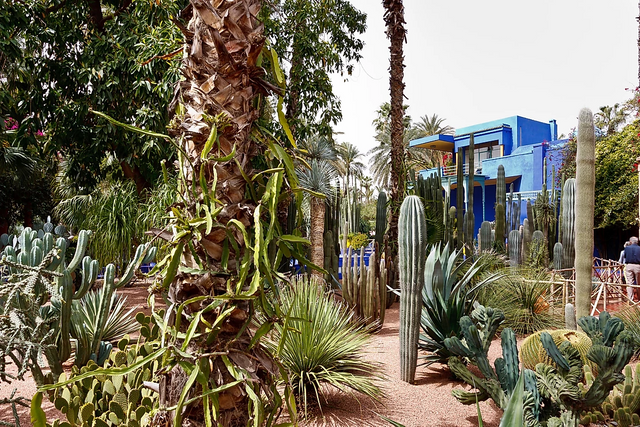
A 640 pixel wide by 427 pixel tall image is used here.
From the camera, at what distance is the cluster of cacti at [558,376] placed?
3.16m

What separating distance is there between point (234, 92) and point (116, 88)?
7761mm

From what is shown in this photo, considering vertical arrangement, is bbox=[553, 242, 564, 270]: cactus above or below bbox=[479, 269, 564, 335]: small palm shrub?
above

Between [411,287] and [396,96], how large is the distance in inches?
236

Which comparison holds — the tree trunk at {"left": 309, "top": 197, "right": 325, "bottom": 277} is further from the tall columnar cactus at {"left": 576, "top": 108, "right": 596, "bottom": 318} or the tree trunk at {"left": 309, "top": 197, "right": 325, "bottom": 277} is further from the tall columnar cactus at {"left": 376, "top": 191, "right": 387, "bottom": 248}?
the tall columnar cactus at {"left": 576, "top": 108, "right": 596, "bottom": 318}

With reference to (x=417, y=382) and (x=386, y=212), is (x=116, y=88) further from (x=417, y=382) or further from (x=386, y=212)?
(x=417, y=382)

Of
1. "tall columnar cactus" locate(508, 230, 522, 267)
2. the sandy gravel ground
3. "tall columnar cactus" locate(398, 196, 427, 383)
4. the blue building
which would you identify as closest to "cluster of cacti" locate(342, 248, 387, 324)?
"tall columnar cactus" locate(398, 196, 427, 383)

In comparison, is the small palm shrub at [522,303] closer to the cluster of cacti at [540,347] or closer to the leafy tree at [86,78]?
the cluster of cacti at [540,347]

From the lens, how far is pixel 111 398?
2863 millimetres

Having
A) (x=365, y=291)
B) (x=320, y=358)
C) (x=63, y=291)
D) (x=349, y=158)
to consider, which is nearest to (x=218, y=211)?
(x=320, y=358)

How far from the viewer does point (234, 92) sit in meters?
1.62

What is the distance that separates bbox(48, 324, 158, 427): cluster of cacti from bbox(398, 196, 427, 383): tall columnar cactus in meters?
2.76

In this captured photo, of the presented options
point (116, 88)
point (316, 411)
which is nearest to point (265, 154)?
point (316, 411)

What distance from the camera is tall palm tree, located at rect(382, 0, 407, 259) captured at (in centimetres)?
964

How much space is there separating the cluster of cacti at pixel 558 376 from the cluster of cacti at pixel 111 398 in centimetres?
213
